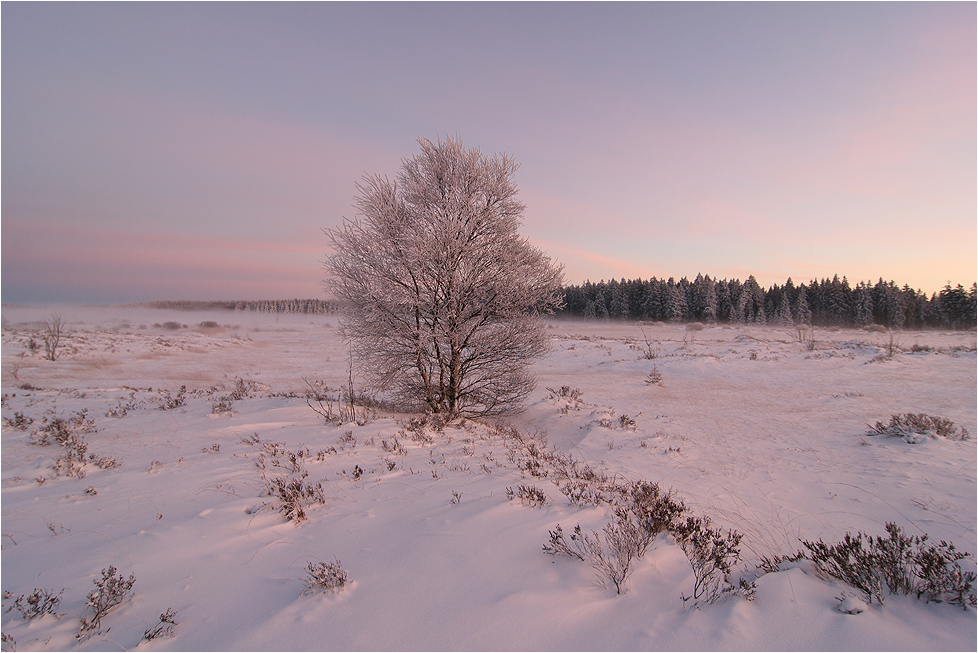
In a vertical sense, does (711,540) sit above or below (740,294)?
below

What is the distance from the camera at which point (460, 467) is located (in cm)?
581

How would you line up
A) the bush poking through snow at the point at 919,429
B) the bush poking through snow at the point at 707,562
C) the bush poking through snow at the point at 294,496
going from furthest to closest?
1. the bush poking through snow at the point at 919,429
2. the bush poking through snow at the point at 294,496
3. the bush poking through snow at the point at 707,562

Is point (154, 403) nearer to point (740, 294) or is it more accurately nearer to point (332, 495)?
point (332, 495)

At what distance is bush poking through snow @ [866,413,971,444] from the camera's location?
8070mm

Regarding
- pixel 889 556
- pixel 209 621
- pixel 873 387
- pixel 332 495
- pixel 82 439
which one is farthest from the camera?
pixel 873 387

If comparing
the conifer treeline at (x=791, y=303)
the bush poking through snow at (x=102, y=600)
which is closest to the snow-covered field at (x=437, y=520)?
the bush poking through snow at (x=102, y=600)

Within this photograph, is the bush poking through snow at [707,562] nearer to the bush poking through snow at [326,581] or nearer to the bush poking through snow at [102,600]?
the bush poking through snow at [326,581]

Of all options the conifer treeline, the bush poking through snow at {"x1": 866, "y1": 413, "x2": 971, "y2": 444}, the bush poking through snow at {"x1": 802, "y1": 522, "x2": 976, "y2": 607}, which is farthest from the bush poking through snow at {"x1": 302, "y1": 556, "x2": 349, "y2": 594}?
the conifer treeline

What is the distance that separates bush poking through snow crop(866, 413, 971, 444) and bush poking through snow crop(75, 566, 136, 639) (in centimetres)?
1267

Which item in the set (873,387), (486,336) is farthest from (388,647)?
(873,387)

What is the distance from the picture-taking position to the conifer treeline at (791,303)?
5781 centimetres

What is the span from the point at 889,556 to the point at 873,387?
1523 centimetres

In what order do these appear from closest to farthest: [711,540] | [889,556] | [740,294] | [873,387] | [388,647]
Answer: [388,647] → [889,556] → [711,540] → [873,387] → [740,294]

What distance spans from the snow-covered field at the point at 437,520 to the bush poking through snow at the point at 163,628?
0.06m
